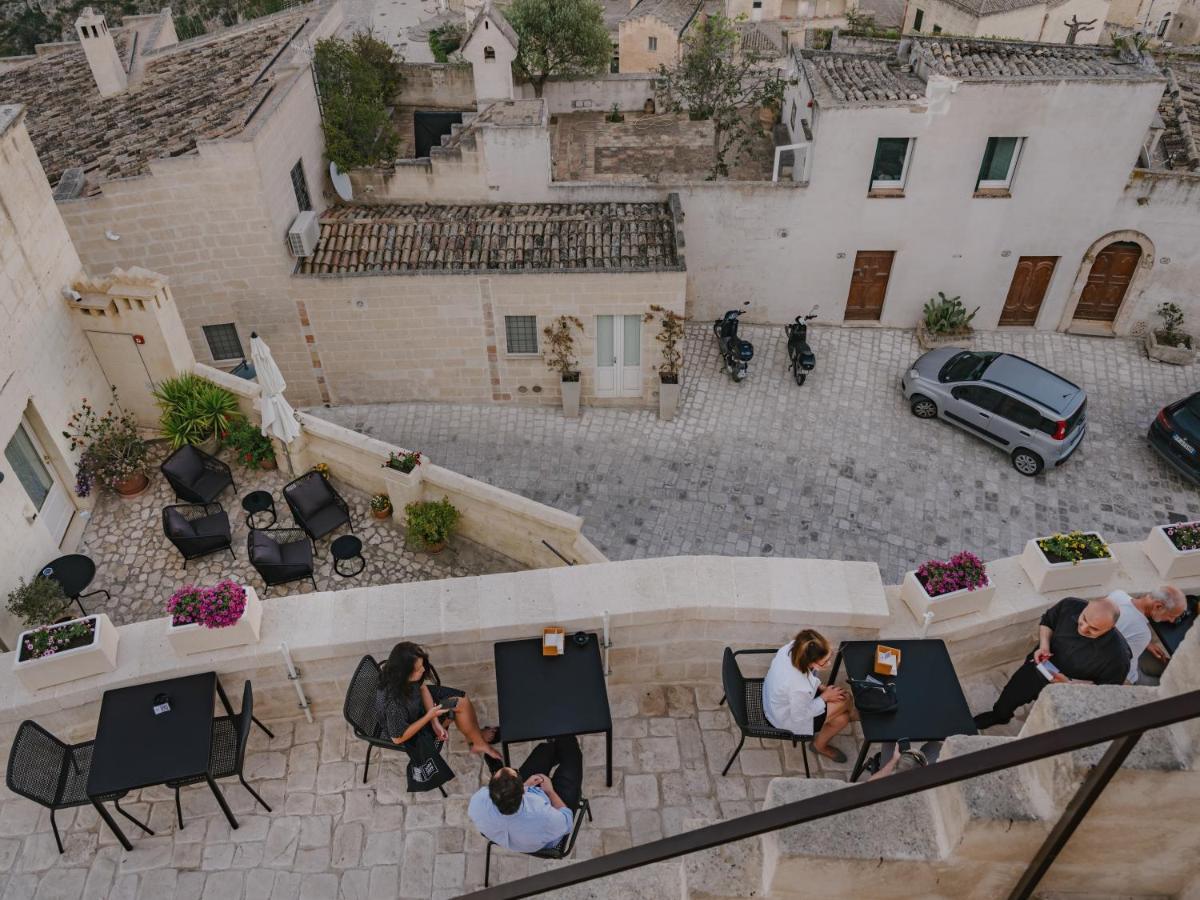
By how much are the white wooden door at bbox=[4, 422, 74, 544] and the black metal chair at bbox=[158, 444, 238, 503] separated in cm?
133

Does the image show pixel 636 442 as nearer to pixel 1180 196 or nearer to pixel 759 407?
pixel 759 407

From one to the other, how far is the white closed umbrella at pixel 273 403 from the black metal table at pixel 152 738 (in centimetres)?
499

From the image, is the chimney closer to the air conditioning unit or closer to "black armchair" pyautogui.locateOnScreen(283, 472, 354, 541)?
the air conditioning unit

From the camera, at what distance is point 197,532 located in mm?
10844

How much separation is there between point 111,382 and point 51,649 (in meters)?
6.83

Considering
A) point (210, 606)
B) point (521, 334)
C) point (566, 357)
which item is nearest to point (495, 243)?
point (521, 334)

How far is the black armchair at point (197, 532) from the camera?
10.6m

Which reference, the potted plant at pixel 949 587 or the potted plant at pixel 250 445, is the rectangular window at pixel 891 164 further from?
the potted plant at pixel 250 445

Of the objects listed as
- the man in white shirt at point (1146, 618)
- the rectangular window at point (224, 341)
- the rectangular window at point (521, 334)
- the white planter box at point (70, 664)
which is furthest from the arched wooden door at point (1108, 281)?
the white planter box at point (70, 664)

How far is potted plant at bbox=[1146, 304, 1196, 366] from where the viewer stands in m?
17.8

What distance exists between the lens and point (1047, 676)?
691cm

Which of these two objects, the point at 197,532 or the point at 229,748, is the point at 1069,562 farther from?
the point at 197,532

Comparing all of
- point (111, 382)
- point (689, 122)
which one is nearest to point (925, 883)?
point (111, 382)

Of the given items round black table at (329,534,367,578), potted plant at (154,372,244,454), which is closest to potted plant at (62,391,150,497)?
potted plant at (154,372,244,454)
